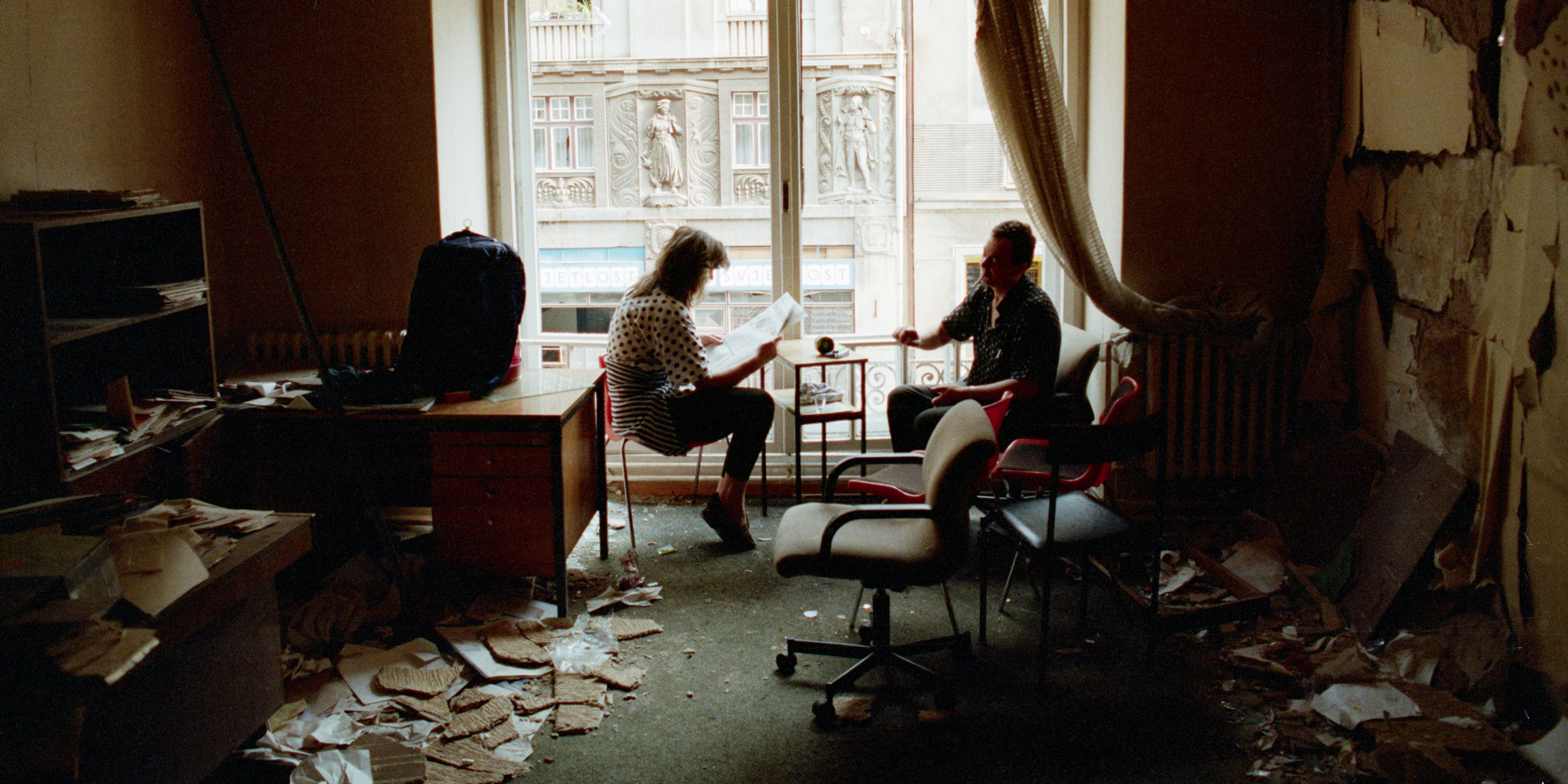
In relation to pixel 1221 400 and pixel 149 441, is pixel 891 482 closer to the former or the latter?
pixel 1221 400

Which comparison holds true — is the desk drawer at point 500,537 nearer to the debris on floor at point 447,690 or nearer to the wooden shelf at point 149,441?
the debris on floor at point 447,690

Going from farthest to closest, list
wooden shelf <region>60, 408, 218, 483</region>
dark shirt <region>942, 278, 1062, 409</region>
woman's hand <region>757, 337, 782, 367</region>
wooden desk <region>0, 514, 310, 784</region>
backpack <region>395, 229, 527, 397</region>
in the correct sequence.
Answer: woman's hand <region>757, 337, 782, 367</region>, dark shirt <region>942, 278, 1062, 409</region>, backpack <region>395, 229, 527, 397</region>, wooden shelf <region>60, 408, 218, 483</region>, wooden desk <region>0, 514, 310, 784</region>

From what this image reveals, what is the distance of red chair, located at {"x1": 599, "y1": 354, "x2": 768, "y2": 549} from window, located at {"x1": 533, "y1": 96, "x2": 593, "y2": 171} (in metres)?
0.94

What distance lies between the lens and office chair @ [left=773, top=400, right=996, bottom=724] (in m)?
2.89

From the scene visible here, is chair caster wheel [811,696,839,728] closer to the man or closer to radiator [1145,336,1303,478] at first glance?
the man

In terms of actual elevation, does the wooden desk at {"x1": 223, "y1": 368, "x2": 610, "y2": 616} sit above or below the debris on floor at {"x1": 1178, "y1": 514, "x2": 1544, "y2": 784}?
above

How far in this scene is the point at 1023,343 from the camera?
414 centimetres

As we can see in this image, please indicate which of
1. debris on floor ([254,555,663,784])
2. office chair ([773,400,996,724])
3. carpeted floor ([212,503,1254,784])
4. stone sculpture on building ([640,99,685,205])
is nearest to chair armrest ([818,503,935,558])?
office chair ([773,400,996,724])

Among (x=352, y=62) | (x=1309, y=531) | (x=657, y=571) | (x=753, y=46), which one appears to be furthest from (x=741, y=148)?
(x=1309, y=531)

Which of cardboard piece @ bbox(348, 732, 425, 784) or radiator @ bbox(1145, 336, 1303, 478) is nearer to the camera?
cardboard piece @ bbox(348, 732, 425, 784)

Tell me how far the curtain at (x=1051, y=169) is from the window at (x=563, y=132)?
1.82m

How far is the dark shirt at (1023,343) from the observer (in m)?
4.13

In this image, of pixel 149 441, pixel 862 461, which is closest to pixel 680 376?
pixel 862 461

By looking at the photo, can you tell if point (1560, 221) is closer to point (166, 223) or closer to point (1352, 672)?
point (1352, 672)
